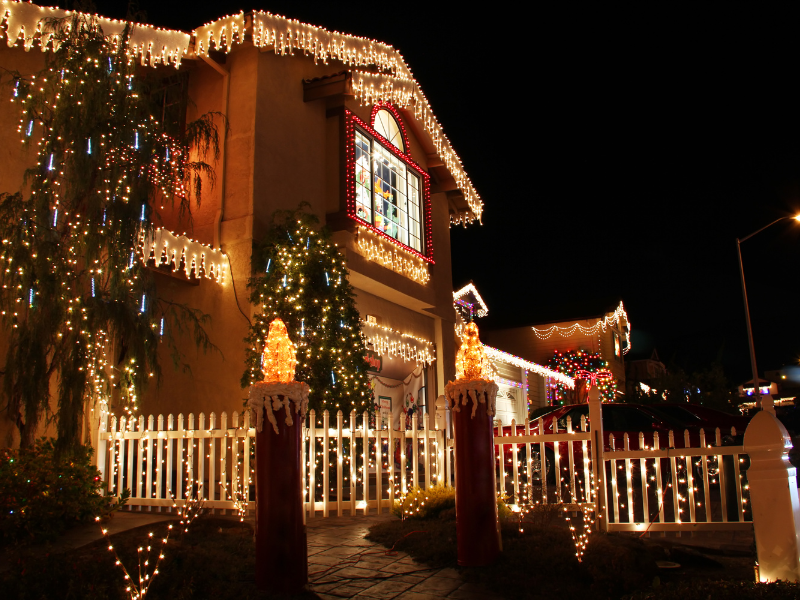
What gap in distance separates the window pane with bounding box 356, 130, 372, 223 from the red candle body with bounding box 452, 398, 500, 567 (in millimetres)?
7538

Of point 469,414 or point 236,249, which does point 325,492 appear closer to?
point 469,414

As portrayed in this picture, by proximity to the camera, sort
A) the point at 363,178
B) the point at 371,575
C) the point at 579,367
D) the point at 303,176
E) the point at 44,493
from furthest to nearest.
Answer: the point at 579,367
the point at 363,178
the point at 303,176
the point at 44,493
the point at 371,575

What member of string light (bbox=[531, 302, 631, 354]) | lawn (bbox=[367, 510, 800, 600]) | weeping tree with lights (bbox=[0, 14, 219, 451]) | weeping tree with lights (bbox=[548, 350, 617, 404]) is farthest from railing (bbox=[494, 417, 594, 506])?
string light (bbox=[531, 302, 631, 354])

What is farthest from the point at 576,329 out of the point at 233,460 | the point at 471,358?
the point at 471,358

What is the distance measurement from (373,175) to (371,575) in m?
9.33

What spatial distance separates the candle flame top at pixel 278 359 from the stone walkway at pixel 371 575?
1509mm

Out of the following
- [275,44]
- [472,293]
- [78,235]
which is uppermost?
[275,44]

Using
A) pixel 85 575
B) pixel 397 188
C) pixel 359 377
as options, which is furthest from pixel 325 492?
pixel 397 188

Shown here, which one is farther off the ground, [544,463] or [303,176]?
[303,176]

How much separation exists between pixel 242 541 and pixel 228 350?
16.5ft

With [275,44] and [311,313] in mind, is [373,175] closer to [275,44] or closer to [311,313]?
[275,44]

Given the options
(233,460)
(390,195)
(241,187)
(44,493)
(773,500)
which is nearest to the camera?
(773,500)

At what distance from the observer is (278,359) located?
5078mm

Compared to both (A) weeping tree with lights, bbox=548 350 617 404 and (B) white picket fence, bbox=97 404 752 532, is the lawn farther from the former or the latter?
(A) weeping tree with lights, bbox=548 350 617 404
